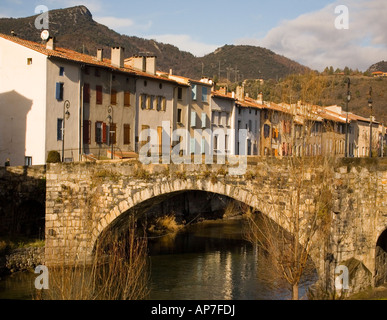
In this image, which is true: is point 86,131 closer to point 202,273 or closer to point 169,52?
point 202,273

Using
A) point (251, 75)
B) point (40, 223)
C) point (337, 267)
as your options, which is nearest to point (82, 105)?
point (40, 223)

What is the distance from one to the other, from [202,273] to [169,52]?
124133 millimetres

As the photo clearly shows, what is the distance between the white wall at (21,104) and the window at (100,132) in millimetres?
4615

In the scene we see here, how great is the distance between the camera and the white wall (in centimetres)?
3291

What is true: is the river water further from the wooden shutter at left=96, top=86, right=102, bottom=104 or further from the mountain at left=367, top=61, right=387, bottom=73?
the mountain at left=367, top=61, right=387, bottom=73

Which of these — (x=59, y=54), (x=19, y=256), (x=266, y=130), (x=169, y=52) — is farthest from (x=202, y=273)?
(x=169, y=52)

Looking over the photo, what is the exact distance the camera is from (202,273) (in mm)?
25516

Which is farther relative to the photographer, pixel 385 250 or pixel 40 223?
pixel 40 223

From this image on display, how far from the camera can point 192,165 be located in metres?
22.2

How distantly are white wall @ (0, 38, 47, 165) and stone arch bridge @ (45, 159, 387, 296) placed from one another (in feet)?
28.1
